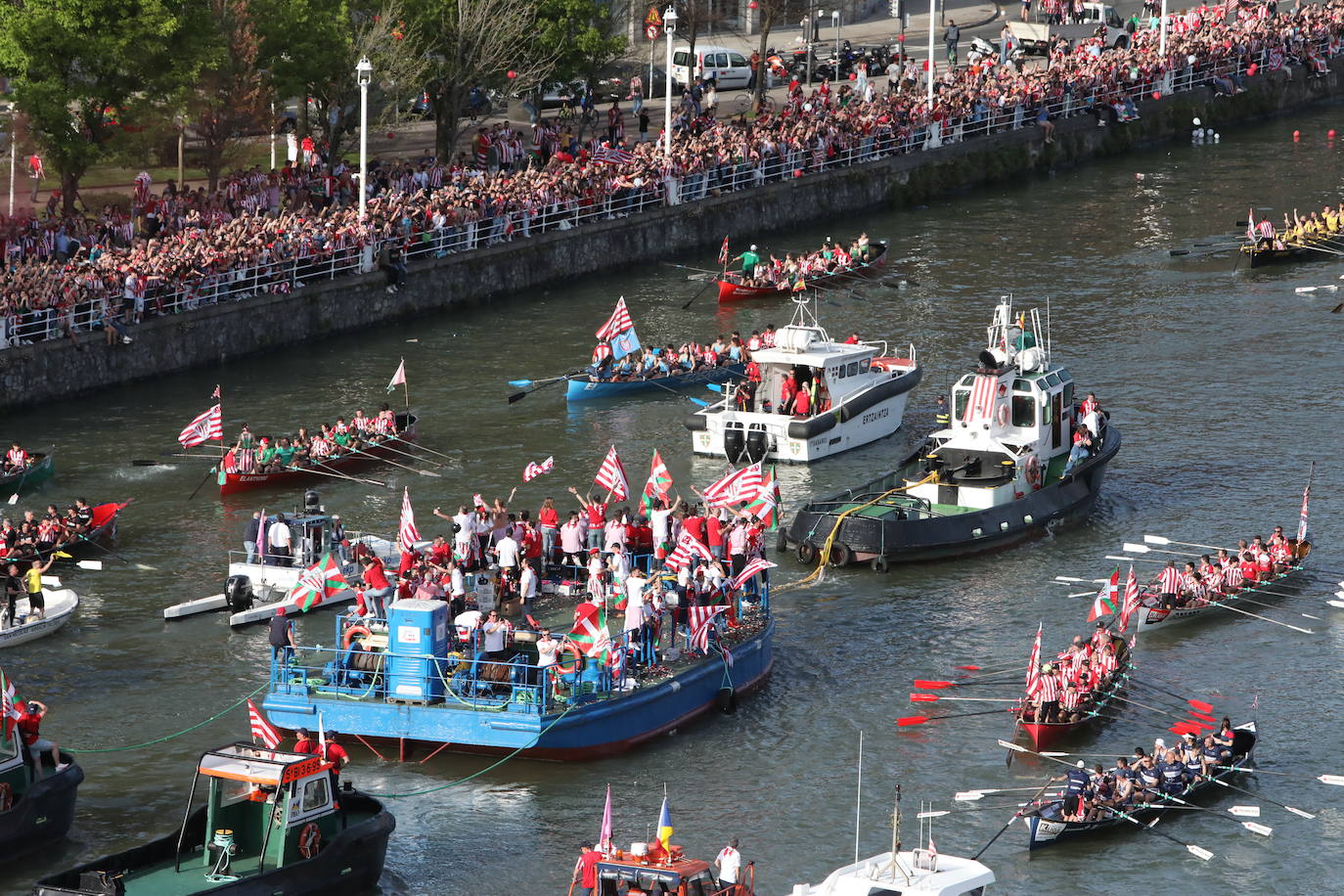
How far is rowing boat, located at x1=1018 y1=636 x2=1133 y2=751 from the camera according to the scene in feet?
122

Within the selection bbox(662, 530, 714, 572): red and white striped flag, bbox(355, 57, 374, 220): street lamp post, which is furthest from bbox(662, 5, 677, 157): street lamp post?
bbox(662, 530, 714, 572): red and white striped flag

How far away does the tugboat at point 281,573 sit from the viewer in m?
43.2

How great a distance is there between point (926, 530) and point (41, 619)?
1725 cm

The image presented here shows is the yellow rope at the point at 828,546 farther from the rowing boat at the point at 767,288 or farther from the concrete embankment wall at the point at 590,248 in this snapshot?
the rowing boat at the point at 767,288

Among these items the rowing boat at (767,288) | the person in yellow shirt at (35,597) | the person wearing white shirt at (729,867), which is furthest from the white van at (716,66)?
the person wearing white shirt at (729,867)

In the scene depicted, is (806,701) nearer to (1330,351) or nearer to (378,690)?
(378,690)

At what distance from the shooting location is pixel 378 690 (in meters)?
36.1

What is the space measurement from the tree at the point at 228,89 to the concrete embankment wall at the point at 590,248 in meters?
6.25

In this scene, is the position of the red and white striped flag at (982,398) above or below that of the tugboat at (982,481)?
above

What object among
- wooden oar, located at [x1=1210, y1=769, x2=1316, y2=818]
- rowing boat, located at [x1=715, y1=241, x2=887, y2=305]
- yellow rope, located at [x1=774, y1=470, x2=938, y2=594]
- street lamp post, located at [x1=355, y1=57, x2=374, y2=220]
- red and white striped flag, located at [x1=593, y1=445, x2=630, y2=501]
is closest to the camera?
wooden oar, located at [x1=1210, y1=769, x2=1316, y2=818]

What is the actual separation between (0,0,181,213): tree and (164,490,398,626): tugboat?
2151 centimetres

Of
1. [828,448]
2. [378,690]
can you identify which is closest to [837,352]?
[828,448]

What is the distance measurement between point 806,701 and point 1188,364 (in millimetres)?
26647

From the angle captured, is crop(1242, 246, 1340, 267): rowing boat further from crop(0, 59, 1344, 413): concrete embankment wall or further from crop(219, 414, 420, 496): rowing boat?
crop(219, 414, 420, 496): rowing boat
